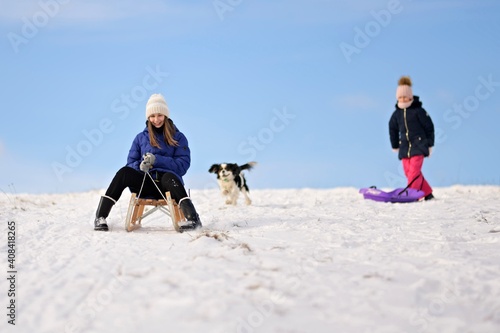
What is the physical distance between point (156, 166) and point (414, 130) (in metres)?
6.70

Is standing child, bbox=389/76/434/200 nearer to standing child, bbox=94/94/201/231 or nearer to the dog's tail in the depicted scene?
the dog's tail

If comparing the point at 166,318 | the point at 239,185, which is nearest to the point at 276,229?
the point at 166,318

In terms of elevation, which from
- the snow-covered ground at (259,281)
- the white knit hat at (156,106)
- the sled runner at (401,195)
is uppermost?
the white knit hat at (156,106)

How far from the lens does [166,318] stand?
3611mm

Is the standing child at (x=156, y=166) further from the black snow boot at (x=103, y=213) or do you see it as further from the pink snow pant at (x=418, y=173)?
the pink snow pant at (x=418, y=173)

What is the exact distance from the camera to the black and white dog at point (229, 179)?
10664 mm

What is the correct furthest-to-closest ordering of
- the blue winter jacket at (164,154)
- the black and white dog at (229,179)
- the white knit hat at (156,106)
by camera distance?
the black and white dog at (229,179), the white knit hat at (156,106), the blue winter jacket at (164,154)

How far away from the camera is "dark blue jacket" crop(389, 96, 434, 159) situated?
11.8 metres

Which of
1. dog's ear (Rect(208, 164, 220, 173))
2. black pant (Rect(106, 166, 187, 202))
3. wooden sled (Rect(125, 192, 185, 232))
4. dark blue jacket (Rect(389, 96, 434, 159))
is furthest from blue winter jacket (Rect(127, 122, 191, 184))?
dark blue jacket (Rect(389, 96, 434, 159))

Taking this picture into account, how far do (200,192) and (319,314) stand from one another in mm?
10867

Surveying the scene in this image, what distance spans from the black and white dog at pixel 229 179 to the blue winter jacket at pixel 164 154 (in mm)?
3350

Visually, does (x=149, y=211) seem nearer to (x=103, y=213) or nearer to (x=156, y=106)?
(x=103, y=213)

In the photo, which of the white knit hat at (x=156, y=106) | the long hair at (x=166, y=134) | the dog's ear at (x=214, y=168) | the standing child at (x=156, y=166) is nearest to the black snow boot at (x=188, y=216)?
the standing child at (x=156, y=166)

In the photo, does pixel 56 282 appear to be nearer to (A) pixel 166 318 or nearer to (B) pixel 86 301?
(B) pixel 86 301
